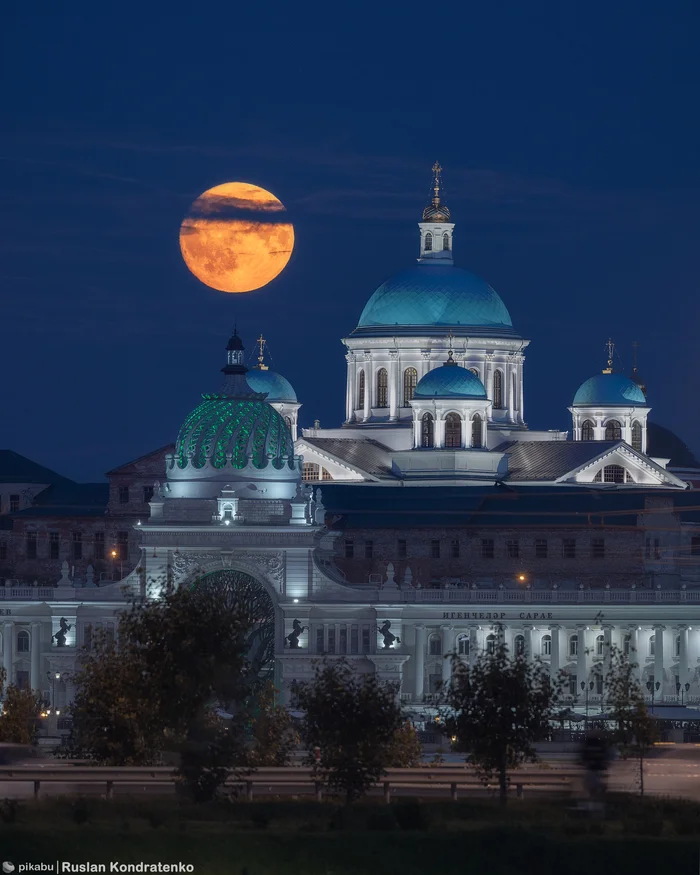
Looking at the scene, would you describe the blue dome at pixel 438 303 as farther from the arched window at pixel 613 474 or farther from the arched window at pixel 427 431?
the arched window at pixel 613 474

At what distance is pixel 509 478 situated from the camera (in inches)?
7141

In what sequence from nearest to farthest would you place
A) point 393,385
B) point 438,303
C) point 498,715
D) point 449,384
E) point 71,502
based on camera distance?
point 498,715, point 449,384, point 71,502, point 438,303, point 393,385

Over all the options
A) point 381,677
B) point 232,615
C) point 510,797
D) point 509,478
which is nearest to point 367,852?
point 510,797

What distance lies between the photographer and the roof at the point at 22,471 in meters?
192

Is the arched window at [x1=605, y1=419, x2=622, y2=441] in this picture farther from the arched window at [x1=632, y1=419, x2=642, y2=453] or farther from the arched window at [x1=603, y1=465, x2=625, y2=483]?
the arched window at [x1=603, y1=465, x2=625, y2=483]

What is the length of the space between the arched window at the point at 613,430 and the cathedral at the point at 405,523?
14 cm

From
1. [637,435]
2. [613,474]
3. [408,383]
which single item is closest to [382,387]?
[408,383]

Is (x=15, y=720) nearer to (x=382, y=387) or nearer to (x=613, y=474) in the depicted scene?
(x=613, y=474)

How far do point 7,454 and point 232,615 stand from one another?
286 ft

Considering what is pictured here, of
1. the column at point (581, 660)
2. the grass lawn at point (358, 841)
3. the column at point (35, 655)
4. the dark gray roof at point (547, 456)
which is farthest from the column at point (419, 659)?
the grass lawn at point (358, 841)

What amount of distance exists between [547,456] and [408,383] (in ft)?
32.8

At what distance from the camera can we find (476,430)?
181 meters

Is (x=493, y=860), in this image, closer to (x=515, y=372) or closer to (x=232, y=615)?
(x=232, y=615)

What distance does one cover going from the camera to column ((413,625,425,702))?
15900cm
